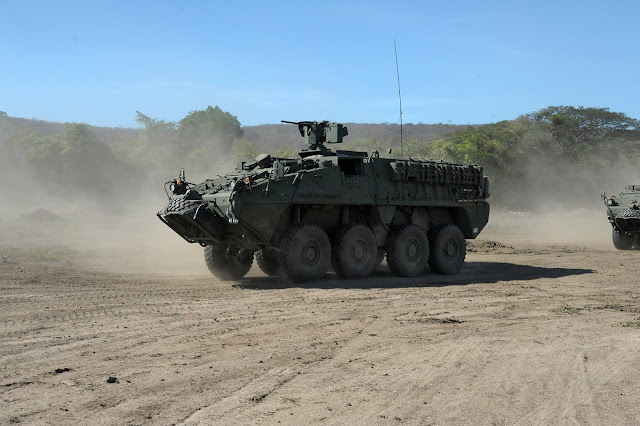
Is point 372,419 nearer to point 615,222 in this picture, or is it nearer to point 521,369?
point 521,369

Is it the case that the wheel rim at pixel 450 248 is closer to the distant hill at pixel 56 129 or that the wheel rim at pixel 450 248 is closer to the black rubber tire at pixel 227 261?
the black rubber tire at pixel 227 261

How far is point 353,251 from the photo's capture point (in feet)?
46.0

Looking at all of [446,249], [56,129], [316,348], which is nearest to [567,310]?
[316,348]

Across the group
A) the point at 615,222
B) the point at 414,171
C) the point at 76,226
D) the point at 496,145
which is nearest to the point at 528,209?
the point at 496,145

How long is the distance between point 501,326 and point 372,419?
417 centimetres

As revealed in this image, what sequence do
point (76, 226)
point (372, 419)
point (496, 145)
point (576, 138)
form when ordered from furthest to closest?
point (576, 138) < point (496, 145) < point (76, 226) < point (372, 419)

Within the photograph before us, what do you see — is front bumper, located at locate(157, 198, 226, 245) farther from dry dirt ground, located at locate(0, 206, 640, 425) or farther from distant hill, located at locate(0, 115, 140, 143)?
distant hill, located at locate(0, 115, 140, 143)

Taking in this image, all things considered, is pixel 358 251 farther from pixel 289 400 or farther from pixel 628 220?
pixel 628 220

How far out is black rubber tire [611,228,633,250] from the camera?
867 inches

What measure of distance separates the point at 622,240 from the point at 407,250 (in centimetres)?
977

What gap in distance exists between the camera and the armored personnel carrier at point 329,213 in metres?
12.8

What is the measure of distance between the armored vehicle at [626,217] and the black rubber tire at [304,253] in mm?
10936

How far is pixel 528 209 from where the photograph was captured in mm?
42062

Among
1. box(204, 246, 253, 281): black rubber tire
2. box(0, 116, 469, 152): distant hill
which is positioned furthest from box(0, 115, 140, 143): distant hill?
box(204, 246, 253, 281): black rubber tire
